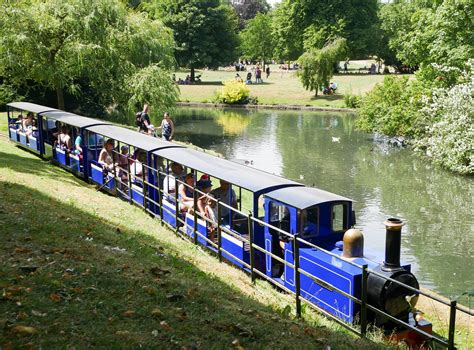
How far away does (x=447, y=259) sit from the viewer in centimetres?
1596

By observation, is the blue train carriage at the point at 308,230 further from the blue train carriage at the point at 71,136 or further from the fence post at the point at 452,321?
the blue train carriage at the point at 71,136

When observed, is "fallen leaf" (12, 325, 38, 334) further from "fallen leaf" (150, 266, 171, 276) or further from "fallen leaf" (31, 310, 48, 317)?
"fallen leaf" (150, 266, 171, 276)

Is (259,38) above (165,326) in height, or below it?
above

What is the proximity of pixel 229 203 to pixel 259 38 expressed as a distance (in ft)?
260

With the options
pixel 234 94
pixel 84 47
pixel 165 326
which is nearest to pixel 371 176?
pixel 84 47

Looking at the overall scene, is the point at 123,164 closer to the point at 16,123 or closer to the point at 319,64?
the point at 16,123

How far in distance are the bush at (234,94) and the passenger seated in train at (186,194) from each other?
47371 millimetres

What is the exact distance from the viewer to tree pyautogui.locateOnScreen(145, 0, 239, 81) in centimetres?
7294

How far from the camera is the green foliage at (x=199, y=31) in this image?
7294 centimetres

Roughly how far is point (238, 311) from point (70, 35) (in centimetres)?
2688

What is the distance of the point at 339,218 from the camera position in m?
10.5

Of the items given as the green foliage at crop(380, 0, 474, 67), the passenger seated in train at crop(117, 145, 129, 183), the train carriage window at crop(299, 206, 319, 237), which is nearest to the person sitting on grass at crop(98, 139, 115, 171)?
the passenger seated in train at crop(117, 145, 129, 183)

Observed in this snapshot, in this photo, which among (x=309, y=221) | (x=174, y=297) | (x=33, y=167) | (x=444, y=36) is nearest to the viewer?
(x=174, y=297)

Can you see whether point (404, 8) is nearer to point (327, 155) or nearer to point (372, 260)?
point (327, 155)
